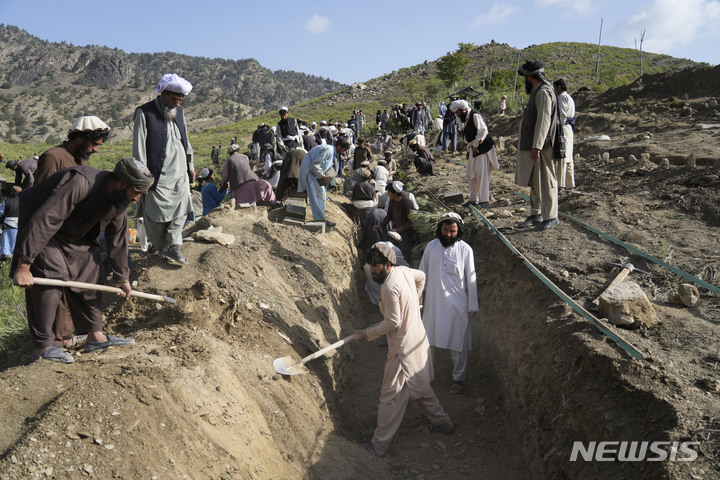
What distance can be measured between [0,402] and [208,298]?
6.33ft

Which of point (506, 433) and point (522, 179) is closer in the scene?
point (506, 433)

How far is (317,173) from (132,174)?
5.01 meters

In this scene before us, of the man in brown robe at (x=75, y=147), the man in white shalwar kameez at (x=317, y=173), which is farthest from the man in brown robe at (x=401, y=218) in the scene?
the man in brown robe at (x=75, y=147)

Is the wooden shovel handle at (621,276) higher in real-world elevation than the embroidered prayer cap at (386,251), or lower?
lower

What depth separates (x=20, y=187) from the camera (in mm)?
8898

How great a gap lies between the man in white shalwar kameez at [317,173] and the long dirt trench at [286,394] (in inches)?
66.5

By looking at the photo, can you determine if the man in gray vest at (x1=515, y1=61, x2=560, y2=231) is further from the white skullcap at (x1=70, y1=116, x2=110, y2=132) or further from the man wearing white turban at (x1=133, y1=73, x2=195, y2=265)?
the white skullcap at (x1=70, y1=116, x2=110, y2=132)

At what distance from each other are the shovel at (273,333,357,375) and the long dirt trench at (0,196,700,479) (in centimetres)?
10

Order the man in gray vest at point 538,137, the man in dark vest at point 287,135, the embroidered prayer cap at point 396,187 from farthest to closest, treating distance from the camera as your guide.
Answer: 1. the man in dark vest at point 287,135
2. the embroidered prayer cap at point 396,187
3. the man in gray vest at point 538,137

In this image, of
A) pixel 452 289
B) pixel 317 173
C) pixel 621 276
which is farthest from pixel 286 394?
pixel 317 173

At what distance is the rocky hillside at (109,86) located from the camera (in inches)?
2761

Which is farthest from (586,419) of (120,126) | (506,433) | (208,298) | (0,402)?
(120,126)

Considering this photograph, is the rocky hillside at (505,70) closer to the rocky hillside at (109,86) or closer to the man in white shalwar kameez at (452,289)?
the man in white shalwar kameez at (452,289)

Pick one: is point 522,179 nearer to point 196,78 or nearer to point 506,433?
point 506,433
